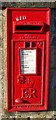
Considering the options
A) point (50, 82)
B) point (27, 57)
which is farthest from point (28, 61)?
point (50, 82)

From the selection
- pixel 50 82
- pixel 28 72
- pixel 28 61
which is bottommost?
pixel 50 82

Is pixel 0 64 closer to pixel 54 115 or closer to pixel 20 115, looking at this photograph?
pixel 20 115

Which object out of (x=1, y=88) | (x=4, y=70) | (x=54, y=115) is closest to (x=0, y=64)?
(x=4, y=70)

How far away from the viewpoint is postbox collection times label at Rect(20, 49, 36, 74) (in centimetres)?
212

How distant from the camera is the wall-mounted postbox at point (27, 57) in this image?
2.10 m

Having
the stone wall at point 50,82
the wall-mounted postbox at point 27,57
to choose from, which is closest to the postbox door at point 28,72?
the wall-mounted postbox at point 27,57

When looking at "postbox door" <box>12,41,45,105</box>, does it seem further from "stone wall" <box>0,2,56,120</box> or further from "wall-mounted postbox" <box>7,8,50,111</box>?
"stone wall" <box>0,2,56,120</box>

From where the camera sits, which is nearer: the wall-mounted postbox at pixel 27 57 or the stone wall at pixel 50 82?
the wall-mounted postbox at pixel 27 57

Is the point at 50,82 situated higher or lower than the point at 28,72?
lower

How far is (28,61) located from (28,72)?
153mm

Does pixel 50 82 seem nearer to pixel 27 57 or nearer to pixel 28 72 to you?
pixel 28 72

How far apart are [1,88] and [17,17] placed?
43.4 inches

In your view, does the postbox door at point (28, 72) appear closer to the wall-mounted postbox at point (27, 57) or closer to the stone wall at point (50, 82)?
the wall-mounted postbox at point (27, 57)

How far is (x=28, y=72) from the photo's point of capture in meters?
2.17
